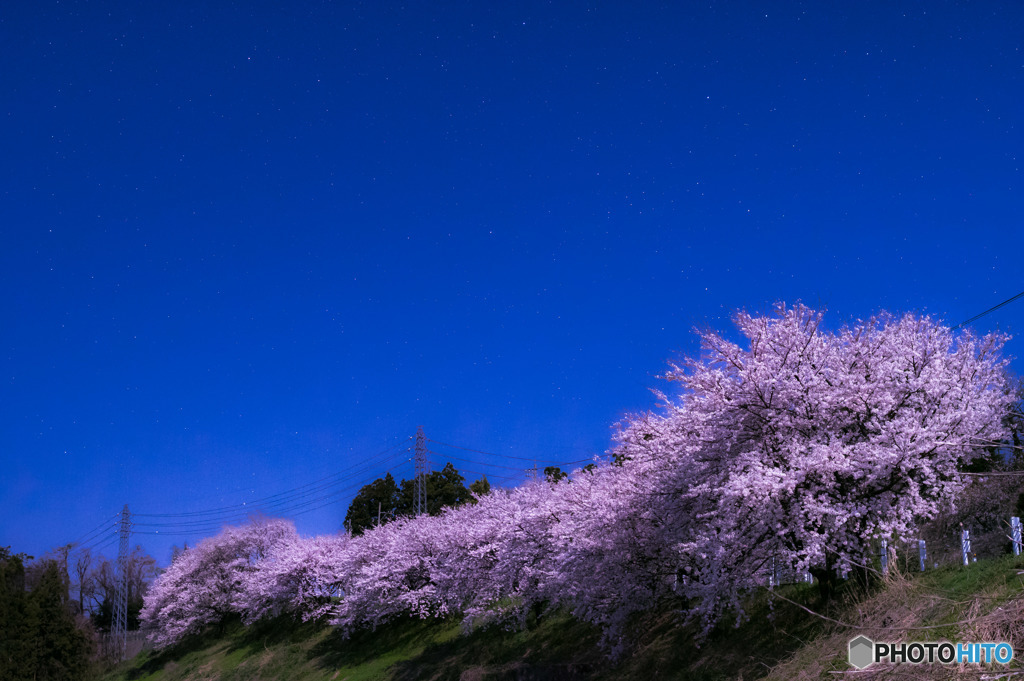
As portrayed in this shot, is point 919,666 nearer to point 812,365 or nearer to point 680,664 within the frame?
point 812,365

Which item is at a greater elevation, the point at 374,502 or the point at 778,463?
the point at 374,502

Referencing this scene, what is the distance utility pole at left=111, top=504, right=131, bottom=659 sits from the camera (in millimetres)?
59781

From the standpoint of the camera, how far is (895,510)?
45.4 ft

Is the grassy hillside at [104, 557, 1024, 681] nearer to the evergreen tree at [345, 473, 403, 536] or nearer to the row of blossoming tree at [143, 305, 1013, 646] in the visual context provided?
the row of blossoming tree at [143, 305, 1013, 646]

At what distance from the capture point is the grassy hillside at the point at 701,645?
10898 mm

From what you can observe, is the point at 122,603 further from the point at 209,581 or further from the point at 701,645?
Answer: the point at 701,645

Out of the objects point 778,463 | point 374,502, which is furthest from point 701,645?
point 374,502

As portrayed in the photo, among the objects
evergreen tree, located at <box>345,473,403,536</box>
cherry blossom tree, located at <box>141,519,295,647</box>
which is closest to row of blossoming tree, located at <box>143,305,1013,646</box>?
cherry blossom tree, located at <box>141,519,295,647</box>

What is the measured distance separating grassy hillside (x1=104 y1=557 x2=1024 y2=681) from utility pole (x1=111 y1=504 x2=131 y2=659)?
79.5 ft

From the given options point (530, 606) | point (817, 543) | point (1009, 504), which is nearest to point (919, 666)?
point (817, 543)

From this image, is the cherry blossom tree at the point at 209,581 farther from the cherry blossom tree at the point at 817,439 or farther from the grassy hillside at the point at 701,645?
the cherry blossom tree at the point at 817,439

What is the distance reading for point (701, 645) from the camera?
57.3 feet

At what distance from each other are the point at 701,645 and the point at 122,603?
66.2 m

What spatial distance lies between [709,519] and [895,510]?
149 inches
